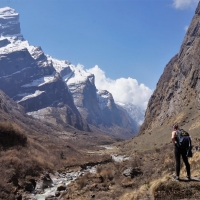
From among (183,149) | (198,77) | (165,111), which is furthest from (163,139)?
(183,149)

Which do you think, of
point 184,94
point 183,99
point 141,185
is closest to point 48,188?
point 141,185

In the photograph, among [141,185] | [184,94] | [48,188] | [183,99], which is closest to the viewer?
[141,185]

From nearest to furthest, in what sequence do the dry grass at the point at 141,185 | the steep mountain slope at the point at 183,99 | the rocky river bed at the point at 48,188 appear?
the dry grass at the point at 141,185 → the rocky river bed at the point at 48,188 → the steep mountain slope at the point at 183,99

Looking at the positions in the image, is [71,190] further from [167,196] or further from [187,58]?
[187,58]

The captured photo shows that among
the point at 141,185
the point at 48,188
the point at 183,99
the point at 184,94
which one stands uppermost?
the point at 184,94

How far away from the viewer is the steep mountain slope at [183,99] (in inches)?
2872

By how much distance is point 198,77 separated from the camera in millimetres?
80250

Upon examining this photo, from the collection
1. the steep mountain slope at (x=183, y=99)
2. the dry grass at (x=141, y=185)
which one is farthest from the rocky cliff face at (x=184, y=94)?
the dry grass at (x=141, y=185)

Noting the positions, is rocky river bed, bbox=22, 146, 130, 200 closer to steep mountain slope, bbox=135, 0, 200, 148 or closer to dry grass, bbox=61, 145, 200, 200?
dry grass, bbox=61, 145, 200, 200

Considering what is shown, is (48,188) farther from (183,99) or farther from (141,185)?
(183,99)

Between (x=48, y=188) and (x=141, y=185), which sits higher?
(x=141, y=185)

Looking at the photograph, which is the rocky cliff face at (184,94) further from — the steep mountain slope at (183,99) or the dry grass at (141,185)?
the dry grass at (141,185)

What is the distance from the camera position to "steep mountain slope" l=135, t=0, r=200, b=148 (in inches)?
2872

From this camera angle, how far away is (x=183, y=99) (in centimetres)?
8681
